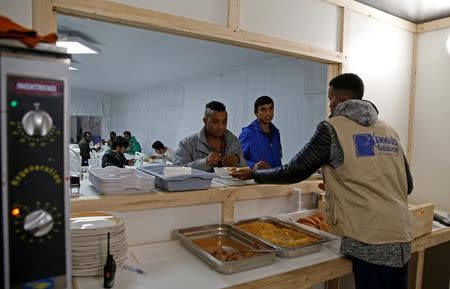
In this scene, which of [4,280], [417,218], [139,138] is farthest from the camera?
[139,138]

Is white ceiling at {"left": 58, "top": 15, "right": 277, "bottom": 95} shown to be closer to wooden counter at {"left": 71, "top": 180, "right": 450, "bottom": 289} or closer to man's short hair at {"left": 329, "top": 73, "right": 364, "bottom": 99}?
wooden counter at {"left": 71, "top": 180, "right": 450, "bottom": 289}

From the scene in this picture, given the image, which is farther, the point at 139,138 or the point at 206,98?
the point at 139,138

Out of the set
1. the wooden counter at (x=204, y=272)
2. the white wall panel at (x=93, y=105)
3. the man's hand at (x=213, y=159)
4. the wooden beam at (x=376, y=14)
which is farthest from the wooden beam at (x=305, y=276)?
the white wall panel at (x=93, y=105)

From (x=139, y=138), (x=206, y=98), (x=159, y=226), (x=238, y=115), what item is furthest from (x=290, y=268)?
(x=139, y=138)

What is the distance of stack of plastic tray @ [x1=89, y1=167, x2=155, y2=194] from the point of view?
150 centimetres

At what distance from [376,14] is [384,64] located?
0.38 metres

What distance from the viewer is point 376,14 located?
98.2 inches

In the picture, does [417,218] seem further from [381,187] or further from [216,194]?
[216,194]

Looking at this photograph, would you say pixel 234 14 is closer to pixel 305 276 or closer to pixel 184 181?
pixel 184 181

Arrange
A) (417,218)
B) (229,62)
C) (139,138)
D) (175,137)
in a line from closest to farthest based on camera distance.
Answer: (417,218) → (229,62) → (175,137) → (139,138)

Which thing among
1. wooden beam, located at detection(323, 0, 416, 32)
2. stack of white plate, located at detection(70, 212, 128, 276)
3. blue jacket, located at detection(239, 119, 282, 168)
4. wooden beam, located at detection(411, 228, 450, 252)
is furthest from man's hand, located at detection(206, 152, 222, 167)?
wooden beam, located at detection(323, 0, 416, 32)

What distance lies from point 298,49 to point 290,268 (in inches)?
52.9

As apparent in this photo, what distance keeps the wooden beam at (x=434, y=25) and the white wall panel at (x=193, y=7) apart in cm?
188

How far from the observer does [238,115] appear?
5070 mm
